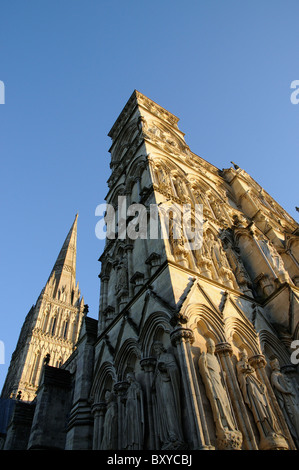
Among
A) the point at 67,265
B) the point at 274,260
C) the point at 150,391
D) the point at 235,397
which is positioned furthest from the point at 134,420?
the point at 67,265

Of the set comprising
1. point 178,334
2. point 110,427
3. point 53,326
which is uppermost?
point 53,326

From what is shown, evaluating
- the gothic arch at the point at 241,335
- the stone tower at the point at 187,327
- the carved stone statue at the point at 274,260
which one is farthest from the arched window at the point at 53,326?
the gothic arch at the point at 241,335

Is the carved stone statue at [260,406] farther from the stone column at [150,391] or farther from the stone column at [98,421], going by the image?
the stone column at [98,421]

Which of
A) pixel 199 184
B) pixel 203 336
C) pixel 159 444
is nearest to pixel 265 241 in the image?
pixel 199 184

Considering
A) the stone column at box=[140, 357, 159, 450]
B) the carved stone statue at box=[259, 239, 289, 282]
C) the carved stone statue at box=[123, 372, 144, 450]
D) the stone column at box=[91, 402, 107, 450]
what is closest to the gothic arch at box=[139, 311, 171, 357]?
the stone column at box=[140, 357, 159, 450]

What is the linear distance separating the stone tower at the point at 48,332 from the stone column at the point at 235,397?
1387 inches

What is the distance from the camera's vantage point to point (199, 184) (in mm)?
16922

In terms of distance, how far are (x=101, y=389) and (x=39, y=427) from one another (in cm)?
311

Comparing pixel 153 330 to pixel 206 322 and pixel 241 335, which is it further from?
pixel 241 335

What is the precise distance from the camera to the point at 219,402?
6422 mm

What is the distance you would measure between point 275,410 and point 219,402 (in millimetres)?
1918

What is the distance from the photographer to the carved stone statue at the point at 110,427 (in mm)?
7938
